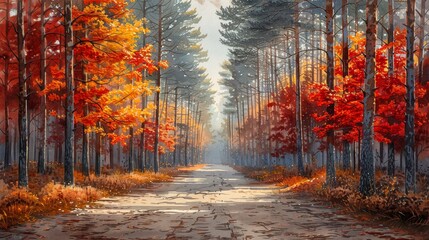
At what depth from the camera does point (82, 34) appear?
28.2 metres

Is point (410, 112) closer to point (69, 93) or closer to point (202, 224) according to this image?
point (202, 224)

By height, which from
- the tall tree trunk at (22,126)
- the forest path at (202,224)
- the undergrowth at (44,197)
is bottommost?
the forest path at (202,224)

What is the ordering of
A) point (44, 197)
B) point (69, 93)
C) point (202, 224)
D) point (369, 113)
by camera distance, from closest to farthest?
point (202, 224) → point (44, 197) → point (369, 113) → point (69, 93)

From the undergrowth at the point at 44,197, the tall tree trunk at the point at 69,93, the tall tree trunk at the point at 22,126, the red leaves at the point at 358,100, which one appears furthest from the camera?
the red leaves at the point at 358,100

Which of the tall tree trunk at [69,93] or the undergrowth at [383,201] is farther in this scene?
the tall tree trunk at [69,93]

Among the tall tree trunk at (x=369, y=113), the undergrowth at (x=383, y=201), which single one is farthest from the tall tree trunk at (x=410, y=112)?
the tall tree trunk at (x=369, y=113)

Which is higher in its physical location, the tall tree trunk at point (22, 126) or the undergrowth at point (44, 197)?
the tall tree trunk at point (22, 126)

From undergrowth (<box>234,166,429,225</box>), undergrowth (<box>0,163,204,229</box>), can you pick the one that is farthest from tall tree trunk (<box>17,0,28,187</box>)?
undergrowth (<box>234,166,429,225</box>)

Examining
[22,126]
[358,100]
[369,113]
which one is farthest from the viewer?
[358,100]

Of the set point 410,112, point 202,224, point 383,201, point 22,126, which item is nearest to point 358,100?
point 410,112

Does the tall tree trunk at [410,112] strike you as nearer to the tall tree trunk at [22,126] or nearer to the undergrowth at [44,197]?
the undergrowth at [44,197]

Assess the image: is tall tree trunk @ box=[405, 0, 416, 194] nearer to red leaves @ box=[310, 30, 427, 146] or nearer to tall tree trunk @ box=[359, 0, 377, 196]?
tall tree trunk @ box=[359, 0, 377, 196]

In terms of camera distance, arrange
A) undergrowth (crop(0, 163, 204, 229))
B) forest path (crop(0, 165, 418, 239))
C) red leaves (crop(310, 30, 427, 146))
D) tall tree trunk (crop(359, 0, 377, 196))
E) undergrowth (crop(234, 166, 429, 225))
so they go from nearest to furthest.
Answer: forest path (crop(0, 165, 418, 239)) → undergrowth (crop(234, 166, 429, 225)) → undergrowth (crop(0, 163, 204, 229)) → tall tree trunk (crop(359, 0, 377, 196)) → red leaves (crop(310, 30, 427, 146))

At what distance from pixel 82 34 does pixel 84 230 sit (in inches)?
738
